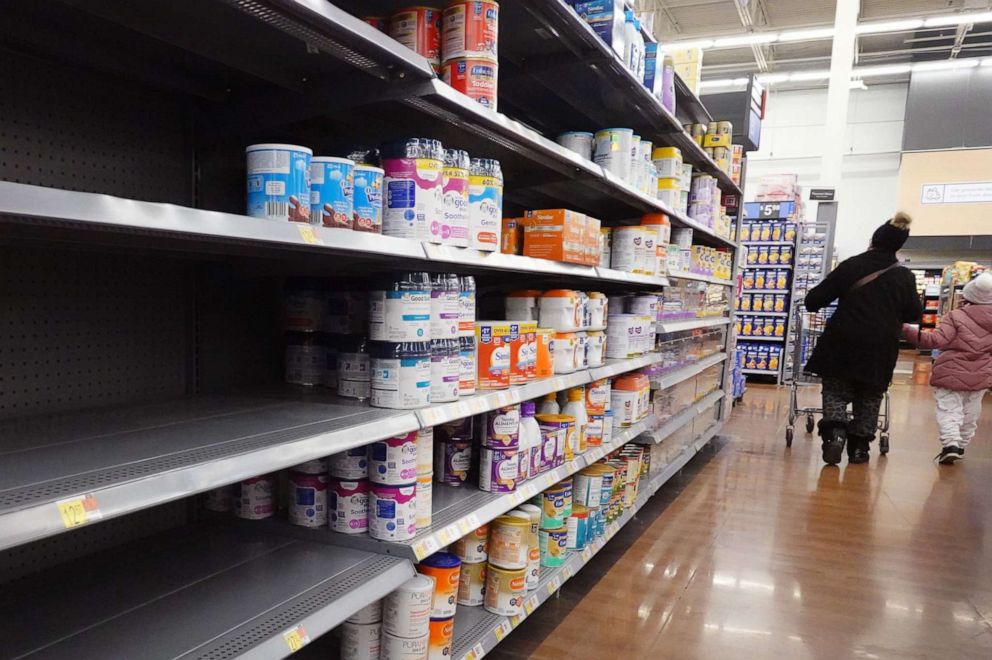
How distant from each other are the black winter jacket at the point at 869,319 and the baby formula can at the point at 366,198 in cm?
438

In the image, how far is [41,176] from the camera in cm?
143

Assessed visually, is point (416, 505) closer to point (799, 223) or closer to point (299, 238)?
point (299, 238)

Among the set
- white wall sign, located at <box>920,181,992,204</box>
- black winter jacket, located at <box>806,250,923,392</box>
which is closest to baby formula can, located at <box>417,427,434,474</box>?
black winter jacket, located at <box>806,250,923,392</box>

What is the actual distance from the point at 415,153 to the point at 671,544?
8.21 ft

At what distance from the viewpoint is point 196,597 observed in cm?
138

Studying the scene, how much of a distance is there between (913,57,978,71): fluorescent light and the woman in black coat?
1231 cm

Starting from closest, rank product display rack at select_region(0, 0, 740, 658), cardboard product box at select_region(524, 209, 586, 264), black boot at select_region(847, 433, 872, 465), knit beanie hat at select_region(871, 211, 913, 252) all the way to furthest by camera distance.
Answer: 1. product display rack at select_region(0, 0, 740, 658)
2. cardboard product box at select_region(524, 209, 586, 264)
3. knit beanie hat at select_region(871, 211, 913, 252)
4. black boot at select_region(847, 433, 872, 465)

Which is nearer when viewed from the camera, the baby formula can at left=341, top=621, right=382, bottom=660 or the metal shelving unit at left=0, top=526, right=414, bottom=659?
Answer: the metal shelving unit at left=0, top=526, right=414, bottom=659

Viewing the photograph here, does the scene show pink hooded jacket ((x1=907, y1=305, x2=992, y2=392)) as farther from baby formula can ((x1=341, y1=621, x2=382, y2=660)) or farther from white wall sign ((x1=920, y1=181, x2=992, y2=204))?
white wall sign ((x1=920, y1=181, x2=992, y2=204))

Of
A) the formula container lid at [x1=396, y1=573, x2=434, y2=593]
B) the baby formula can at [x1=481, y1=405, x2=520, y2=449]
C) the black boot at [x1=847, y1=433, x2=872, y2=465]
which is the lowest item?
the black boot at [x1=847, y1=433, x2=872, y2=465]

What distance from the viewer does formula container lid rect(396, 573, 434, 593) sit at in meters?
1.60

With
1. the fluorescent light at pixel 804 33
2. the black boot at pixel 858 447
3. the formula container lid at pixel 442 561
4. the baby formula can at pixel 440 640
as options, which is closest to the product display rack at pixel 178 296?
the formula container lid at pixel 442 561

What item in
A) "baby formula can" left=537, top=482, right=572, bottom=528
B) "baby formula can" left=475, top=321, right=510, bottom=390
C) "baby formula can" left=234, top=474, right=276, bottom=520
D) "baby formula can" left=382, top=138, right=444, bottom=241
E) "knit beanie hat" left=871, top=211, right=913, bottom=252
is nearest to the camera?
"baby formula can" left=382, top=138, right=444, bottom=241

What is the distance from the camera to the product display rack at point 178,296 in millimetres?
1104
